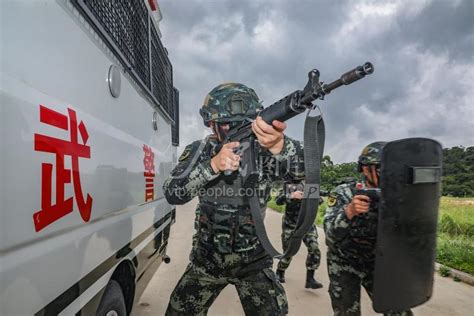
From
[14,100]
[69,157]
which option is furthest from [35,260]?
[14,100]

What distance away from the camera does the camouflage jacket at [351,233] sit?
2516 millimetres

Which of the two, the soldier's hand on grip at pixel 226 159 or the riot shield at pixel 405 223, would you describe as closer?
the riot shield at pixel 405 223

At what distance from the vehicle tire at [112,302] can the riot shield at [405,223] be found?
136 cm

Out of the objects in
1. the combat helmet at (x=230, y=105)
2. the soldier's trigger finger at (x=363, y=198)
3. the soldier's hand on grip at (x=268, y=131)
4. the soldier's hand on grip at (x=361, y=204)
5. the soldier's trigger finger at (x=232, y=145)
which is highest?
the combat helmet at (x=230, y=105)

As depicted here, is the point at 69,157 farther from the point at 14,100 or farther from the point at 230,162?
the point at 230,162

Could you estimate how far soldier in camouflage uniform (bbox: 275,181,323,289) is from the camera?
4297mm

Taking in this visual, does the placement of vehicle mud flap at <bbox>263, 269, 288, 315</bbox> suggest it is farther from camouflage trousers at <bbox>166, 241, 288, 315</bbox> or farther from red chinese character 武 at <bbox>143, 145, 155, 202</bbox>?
red chinese character 武 at <bbox>143, 145, 155, 202</bbox>

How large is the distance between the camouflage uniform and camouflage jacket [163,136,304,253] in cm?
215

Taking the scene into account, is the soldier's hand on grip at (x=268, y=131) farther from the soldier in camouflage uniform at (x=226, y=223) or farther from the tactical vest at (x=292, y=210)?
the tactical vest at (x=292, y=210)

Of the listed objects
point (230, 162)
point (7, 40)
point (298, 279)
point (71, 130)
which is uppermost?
point (7, 40)

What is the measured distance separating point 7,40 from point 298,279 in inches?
179

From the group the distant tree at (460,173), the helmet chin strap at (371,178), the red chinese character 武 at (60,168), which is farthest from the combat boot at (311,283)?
the distant tree at (460,173)

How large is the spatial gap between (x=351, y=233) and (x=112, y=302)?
1.74 meters

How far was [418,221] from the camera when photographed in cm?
160
